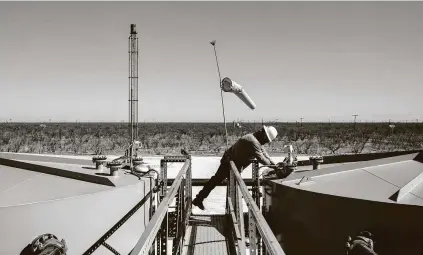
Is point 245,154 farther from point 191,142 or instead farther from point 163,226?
point 191,142

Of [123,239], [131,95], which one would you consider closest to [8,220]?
[123,239]

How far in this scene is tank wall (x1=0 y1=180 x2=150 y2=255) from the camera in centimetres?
425

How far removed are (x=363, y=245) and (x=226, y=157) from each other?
4.36 meters

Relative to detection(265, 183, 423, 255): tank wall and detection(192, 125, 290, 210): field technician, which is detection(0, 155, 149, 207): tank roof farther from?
detection(265, 183, 423, 255): tank wall

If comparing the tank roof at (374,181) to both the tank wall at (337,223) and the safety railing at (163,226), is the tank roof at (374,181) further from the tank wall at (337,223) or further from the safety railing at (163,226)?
the safety railing at (163,226)

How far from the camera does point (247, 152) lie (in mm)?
7730

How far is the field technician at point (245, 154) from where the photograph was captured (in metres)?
7.64

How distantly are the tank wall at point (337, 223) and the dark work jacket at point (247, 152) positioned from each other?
1.31m

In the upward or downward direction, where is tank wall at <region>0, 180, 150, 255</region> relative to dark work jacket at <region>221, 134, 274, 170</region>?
downward

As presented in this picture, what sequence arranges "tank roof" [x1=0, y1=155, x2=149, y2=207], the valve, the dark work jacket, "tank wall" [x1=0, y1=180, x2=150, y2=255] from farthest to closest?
the dark work jacket < "tank roof" [x1=0, y1=155, x2=149, y2=207] < "tank wall" [x1=0, y1=180, x2=150, y2=255] < the valve

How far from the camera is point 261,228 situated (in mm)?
2596

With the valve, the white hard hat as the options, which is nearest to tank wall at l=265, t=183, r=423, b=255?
the white hard hat

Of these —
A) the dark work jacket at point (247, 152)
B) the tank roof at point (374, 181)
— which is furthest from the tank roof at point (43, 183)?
the tank roof at point (374, 181)

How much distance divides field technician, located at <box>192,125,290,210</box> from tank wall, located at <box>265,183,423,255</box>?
1.37 meters
